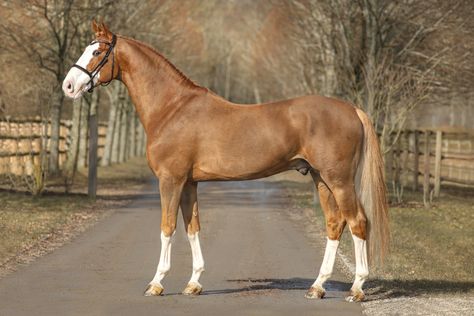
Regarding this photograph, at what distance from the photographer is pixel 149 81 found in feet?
32.1

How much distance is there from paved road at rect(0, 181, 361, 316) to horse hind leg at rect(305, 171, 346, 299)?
0.16 metres

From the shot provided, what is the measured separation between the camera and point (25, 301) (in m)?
8.88

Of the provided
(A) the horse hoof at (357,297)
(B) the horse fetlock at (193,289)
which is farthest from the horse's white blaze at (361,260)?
(B) the horse fetlock at (193,289)

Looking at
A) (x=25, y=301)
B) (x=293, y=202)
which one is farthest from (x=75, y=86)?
(x=293, y=202)

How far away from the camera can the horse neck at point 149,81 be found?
9664 mm

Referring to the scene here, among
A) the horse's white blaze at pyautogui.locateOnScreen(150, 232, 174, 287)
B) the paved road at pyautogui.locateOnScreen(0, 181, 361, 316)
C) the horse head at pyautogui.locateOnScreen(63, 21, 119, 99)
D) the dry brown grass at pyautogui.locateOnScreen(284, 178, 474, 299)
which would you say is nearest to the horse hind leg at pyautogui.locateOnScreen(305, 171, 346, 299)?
the paved road at pyautogui.locateOnScreen(0, 181, 361, 316)

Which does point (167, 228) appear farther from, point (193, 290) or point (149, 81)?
point (149, 81)

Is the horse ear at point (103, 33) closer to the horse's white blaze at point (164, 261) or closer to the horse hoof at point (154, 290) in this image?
the horse's white blaze at point (164, 261)

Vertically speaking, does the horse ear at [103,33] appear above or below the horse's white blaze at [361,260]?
above

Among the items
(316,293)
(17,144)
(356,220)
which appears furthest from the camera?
(17,144)

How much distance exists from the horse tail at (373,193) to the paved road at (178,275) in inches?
25.0

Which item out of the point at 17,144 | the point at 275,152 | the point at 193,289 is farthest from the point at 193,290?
the point at 17,144

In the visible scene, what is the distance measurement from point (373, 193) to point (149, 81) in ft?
8.30

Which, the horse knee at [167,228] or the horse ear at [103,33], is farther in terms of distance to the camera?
the horse ear at [103,33]
